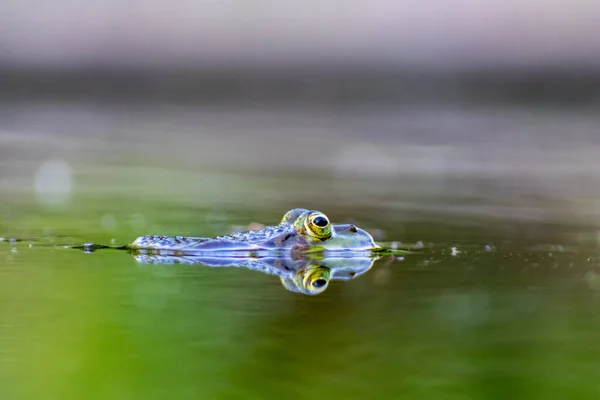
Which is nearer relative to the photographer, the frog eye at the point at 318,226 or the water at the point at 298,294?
the water at the point at 298,294

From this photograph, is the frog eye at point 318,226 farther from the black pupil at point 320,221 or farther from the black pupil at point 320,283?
the black pupil at point 320,283

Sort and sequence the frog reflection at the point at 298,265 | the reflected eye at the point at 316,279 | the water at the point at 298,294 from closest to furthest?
the water at the point at 298,294, the reflected eye at the point at 316,279, the frog reflection at the point at 298,265

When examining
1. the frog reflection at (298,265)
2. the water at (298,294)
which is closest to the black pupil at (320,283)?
the frog reflection at (298,265)

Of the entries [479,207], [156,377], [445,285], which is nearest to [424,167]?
[479,207]

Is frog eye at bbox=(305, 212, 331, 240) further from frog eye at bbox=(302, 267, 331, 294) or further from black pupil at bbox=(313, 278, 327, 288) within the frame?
black pupil at bbox=(313, 278, 327, 288)

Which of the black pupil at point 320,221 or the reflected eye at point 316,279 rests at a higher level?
the black pupil at point 320,221
